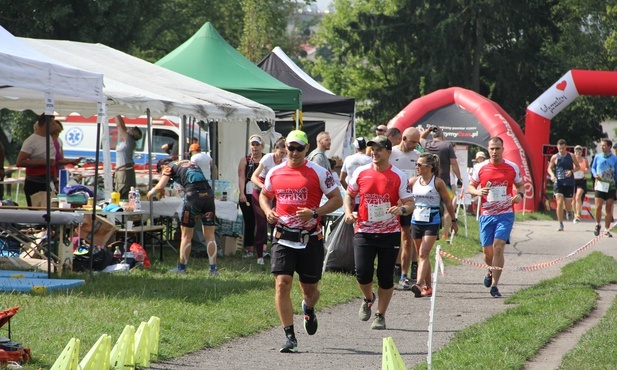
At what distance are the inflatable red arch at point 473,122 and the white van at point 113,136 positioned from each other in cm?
637

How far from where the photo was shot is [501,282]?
13680 mm

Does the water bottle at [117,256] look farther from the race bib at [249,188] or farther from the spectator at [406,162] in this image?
the spectator at [406,162]

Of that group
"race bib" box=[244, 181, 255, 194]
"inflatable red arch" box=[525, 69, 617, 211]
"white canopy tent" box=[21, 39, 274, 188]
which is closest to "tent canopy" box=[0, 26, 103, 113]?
"white canopy tent" box=[21, 39, 274, 188]

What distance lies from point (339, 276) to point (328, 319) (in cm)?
274

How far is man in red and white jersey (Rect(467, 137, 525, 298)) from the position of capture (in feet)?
39.4

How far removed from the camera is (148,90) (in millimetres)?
14219

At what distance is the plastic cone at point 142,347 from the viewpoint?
7.11 m

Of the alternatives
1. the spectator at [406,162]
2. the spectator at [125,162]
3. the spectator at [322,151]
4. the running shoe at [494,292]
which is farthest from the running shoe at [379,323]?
the spectator at [125,162]

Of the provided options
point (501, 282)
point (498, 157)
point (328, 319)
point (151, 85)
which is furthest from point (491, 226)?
point (151, 85)

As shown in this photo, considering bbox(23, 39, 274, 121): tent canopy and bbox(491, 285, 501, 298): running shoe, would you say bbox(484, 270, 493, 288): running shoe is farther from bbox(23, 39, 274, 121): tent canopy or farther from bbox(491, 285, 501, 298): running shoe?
bbox(23, 39, 274, 121): tent canopy

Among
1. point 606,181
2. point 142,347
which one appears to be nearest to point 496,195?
point 142,347

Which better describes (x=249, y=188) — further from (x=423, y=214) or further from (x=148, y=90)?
(x=423, y=214)

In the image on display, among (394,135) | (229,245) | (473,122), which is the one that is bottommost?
(229,245)

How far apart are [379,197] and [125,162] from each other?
8421 mm
